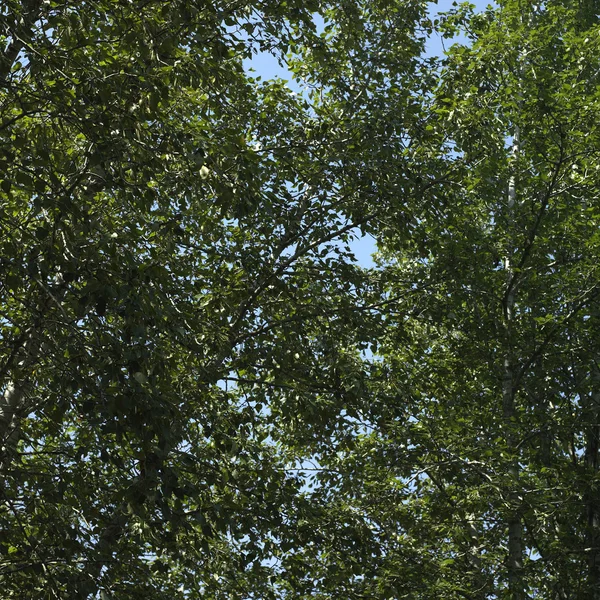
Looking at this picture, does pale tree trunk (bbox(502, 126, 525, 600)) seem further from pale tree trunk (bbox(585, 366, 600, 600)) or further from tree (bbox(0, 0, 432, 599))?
tree (bbox(0, 0, 432, 599))

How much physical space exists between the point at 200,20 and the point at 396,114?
3.79 m

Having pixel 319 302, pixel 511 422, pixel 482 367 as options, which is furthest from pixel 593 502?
pixel 319 302

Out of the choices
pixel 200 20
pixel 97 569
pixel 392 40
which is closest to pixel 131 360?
pixel 97 569

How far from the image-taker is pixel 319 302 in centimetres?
1066

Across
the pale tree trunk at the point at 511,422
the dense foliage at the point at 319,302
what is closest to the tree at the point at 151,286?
the dense foliage at the point at 319,302

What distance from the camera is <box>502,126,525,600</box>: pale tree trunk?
10109 mm

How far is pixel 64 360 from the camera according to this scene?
19.8 ft

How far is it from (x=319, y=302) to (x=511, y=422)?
3.12m

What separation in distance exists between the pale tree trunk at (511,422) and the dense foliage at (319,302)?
0.05m

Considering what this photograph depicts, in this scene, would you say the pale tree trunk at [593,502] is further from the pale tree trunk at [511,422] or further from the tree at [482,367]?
the pale tree trunk at [511,422]

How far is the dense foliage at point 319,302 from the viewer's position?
6582 mm

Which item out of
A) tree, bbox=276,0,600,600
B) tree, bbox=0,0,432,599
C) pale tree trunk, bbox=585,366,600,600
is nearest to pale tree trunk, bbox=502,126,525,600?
tree, bbox=276,0,600,600

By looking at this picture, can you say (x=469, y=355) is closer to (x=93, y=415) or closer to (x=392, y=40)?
(x=392, y=40)

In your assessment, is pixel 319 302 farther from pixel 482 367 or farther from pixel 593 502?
pixel 593 502
